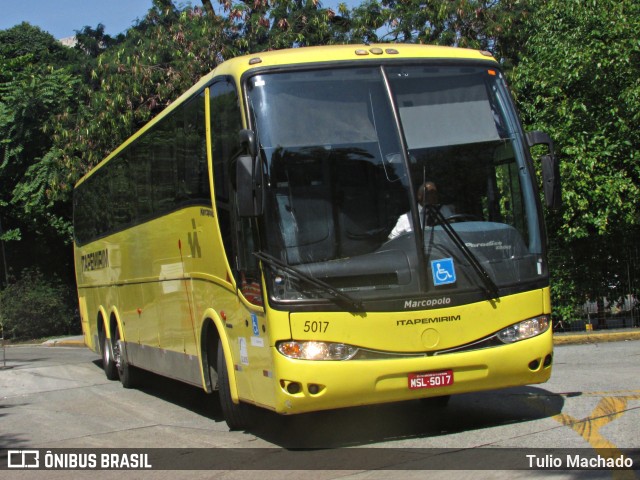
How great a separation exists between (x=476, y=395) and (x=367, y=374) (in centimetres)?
321

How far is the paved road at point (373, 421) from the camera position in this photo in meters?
7.28

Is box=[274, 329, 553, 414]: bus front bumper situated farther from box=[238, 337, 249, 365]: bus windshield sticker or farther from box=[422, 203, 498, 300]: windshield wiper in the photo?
box=[238, 337, 249, 365]: bus windshield sticker

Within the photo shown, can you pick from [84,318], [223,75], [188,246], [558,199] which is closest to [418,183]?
[558,199]

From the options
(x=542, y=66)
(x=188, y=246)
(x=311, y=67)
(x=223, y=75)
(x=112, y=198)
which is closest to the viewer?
(x=311, y=67)

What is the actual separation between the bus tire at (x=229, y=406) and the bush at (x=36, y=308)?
26.2 metres

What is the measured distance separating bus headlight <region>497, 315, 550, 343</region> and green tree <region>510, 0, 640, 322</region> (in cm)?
925

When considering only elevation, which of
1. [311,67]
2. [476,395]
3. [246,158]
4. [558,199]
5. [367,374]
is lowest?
[476,395]

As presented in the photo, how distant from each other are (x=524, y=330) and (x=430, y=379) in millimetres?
1008

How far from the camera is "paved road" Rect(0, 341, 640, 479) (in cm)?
728

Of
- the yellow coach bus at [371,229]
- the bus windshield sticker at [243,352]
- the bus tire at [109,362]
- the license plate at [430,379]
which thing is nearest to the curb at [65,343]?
the bus tire at [109,362]

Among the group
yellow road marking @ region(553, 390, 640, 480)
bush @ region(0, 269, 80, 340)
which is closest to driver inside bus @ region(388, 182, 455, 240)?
yellow road marking @ region(553, 390, 640, 480)

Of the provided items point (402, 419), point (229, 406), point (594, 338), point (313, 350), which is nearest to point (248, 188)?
point (313, 350)

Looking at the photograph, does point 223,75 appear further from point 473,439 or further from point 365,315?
point 473,439

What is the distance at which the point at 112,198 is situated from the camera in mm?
14039
